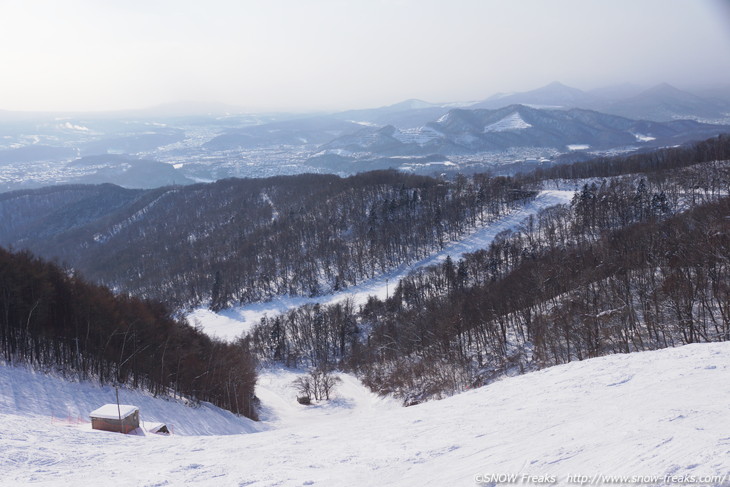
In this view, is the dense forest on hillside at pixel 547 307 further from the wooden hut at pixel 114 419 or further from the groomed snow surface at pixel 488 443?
the wooden hut at pixel 114 419

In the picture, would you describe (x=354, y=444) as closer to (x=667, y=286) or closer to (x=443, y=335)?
(x=667, y=286)

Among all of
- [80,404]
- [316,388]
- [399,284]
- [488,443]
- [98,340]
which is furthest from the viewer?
[399,284]

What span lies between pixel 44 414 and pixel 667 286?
42588 millimetres

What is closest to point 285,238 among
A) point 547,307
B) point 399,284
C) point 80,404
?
point 399,284

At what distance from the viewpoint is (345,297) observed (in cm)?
9575

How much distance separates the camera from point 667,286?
36844 millimetres

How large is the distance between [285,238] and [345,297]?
3797 cm

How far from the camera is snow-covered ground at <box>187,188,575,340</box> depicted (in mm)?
91938

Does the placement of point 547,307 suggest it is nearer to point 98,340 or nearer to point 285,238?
point 98,340

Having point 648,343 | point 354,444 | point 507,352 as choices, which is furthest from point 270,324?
point 354,444

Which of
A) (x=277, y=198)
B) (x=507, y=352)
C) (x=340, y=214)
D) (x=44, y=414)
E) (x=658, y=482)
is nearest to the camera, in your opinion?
(x=658, y=482)

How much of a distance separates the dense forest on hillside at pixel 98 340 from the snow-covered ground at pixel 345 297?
4647cm

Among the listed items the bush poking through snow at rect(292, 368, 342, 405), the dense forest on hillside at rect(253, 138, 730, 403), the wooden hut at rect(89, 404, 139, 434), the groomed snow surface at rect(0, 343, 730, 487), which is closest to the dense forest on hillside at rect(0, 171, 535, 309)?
the dense forest on hillside at rect(253, 138, 730, 403)

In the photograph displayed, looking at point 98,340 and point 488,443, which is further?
point 98,340
